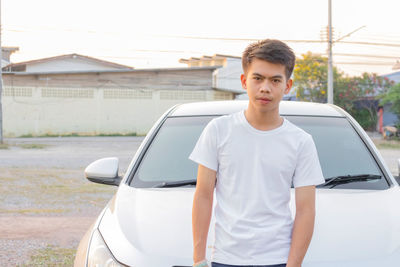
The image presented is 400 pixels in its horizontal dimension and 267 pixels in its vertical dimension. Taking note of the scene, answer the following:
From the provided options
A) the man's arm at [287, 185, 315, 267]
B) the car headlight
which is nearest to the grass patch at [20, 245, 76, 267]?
the car headlight

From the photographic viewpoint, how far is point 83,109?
36875mm

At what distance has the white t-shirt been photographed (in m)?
2.09

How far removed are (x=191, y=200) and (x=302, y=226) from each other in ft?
3.37

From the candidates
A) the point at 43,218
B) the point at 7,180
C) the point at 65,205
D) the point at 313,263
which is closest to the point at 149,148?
the point at 313,263

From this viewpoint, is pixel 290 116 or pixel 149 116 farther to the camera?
pixel 149 116

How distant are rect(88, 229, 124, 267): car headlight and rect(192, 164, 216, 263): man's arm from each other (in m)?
0.61

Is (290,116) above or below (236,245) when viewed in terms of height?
above

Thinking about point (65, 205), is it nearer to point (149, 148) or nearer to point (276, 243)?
point (149, 148)

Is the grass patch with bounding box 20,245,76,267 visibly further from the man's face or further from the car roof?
the man's face

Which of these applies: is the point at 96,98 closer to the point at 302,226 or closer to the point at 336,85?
the point at 336,85

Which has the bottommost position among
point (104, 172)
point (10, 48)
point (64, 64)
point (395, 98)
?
point (104, 172)

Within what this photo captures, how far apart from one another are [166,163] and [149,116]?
35.0m

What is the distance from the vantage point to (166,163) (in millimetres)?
3645

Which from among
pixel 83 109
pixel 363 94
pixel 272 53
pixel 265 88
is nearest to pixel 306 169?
pixel 265 88
